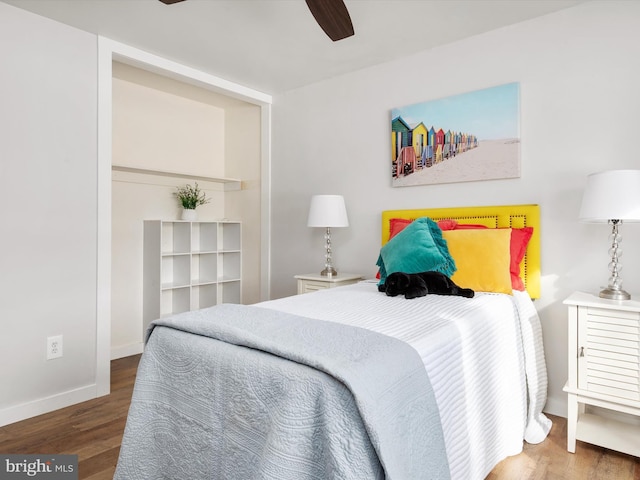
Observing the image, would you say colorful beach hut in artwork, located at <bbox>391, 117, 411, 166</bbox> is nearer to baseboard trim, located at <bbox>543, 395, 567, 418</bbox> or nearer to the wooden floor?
baseboard trim, located at <bbox>543, 395, 567, 418</bbox>

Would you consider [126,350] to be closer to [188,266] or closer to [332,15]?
[188,266]

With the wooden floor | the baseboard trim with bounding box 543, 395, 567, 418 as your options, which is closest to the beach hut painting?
the baseboard trim with bounding box 543, 395, 567, 418

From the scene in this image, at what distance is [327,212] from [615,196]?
72.2 inches

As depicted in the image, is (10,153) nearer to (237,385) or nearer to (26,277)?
(26,277)

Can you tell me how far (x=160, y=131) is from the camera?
3998 millimetres

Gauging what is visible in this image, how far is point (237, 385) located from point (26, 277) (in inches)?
76.6

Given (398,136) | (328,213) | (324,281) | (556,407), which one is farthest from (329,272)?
(556,407)

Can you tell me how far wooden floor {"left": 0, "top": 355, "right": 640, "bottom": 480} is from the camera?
187cm

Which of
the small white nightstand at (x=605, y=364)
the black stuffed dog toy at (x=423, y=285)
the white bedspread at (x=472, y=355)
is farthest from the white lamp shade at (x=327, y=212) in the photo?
the small white nightstand at (x=605, y=364)

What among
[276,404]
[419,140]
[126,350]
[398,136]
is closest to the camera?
[276,404]

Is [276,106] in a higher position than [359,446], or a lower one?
higher

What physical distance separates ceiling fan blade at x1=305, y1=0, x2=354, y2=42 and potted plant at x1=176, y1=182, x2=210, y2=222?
2337 millimetres

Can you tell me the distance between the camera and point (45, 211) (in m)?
2.57

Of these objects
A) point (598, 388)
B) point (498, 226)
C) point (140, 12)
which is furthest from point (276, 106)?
point (598, 388)
